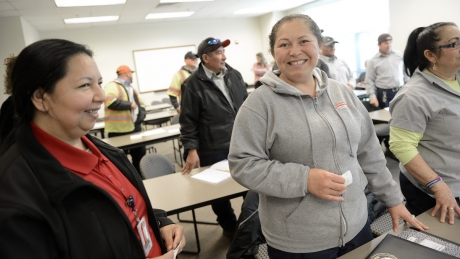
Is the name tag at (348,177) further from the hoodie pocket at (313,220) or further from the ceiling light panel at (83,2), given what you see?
the ceiling light panel at (83,2)

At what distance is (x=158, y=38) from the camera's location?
995cm

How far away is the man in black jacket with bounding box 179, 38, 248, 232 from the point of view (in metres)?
2.52

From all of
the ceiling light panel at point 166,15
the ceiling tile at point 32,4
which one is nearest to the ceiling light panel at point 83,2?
the ceiling tile at point 32,4

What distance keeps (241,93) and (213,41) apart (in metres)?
0.49

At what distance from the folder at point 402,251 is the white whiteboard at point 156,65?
375 inches

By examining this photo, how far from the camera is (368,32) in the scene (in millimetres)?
7859

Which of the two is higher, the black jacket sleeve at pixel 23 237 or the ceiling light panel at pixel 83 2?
the ceiling light panel at pixel 83 2

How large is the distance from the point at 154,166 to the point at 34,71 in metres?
1.90

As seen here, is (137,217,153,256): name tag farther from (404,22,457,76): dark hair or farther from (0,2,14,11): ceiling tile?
(0,2,14,11): ceiling tile

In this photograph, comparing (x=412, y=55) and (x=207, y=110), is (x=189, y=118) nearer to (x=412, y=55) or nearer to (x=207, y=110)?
(x=207, y=110)

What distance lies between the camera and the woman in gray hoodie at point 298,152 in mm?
1106

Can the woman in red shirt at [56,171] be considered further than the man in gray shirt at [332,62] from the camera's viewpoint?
No

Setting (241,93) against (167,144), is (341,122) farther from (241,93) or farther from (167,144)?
(167,144)

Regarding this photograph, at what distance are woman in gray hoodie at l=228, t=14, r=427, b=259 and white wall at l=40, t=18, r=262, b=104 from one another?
8.55 meters
